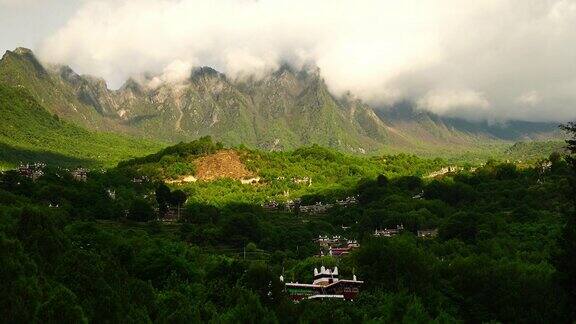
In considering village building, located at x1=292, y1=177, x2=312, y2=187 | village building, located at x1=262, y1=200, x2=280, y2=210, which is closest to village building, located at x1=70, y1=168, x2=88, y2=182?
village building, located at x1=262, y1=200, x2=280, y2=210

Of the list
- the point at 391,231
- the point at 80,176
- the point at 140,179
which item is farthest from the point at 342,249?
the point at 140,179

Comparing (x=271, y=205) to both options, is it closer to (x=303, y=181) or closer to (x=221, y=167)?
(x=221, y=167)

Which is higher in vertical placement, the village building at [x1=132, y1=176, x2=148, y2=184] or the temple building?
the village building at [x1=132, y1=176, x2=148, y2=184]

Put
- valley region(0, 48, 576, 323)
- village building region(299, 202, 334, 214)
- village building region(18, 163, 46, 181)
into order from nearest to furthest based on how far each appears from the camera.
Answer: valley region(0, 48, 576, 323), village building region(18, 163, 46, 181), village building region(299, 202, 334, 214)

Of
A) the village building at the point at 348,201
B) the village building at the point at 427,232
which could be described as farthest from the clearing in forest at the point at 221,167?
the village building at the point at 427,232

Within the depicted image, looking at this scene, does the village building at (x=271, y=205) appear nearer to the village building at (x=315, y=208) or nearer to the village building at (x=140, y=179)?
the village building at (x=315, y=208)

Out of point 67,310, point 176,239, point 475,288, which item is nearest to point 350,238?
point 176,239

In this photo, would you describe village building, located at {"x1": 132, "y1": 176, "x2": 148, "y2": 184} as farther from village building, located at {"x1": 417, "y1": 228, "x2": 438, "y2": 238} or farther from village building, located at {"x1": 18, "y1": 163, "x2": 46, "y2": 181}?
village building, located at {"x1": 417, "y1": 228, "x2": 438, "y2": 238}
